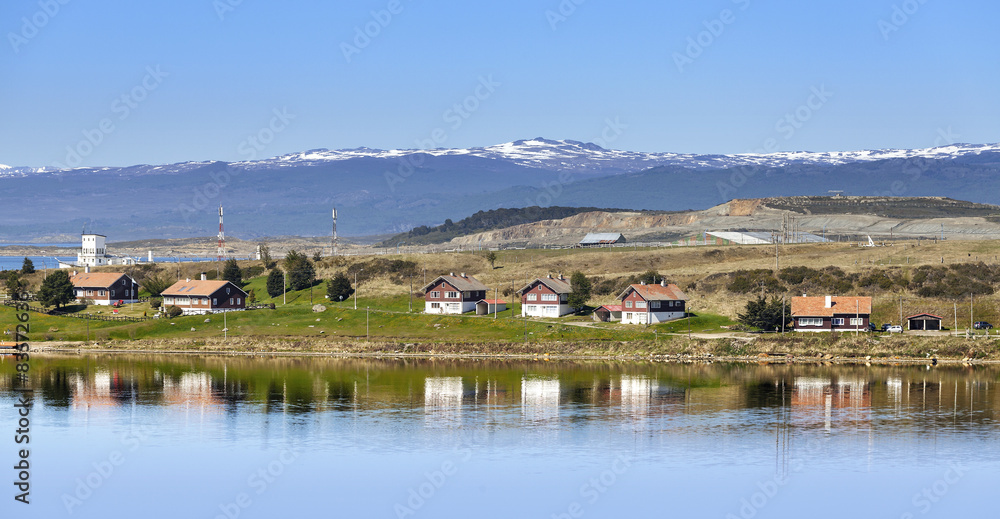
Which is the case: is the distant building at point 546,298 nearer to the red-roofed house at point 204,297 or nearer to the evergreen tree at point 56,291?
the red-roofed house at point 204,297

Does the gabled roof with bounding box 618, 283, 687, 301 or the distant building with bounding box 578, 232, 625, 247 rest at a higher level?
the distant building with bounding box 578, 232, 625, 247

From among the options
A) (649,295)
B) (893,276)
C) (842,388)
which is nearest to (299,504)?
(842,388)

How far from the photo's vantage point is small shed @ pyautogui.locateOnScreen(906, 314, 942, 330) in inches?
3671

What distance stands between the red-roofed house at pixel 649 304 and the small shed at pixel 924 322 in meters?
19.3

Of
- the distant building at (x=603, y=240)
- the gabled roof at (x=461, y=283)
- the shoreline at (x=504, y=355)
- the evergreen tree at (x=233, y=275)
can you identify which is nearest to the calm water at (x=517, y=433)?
the shoreline at (x=504, y=355)

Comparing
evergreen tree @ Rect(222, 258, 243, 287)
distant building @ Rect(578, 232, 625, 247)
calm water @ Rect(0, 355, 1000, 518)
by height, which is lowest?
calm water @ Rect(0, 355, 1000, 518)

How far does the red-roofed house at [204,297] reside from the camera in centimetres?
11456

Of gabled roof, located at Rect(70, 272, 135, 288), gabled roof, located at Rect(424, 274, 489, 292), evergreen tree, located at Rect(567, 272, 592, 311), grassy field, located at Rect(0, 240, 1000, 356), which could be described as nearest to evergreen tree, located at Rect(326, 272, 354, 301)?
grassy field, located at Rect(0, 240, 1000, 356)

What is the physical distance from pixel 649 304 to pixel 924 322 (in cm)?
2265

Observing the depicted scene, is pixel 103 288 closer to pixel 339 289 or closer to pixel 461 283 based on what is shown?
pixel 339 289

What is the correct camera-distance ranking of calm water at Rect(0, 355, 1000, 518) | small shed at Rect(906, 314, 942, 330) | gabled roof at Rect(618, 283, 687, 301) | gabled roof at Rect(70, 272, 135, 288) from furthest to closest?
1. gabled roof at Rect(70, 272, 135, 288)
2. gabled roof at Rect(618, 283, 687, 301)
3. small shed at Rect(906, 314, 942, 330)
4. calm water at Rect(0, 355, 1000, 518)

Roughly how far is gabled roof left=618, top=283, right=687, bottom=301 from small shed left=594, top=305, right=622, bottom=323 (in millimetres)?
2008

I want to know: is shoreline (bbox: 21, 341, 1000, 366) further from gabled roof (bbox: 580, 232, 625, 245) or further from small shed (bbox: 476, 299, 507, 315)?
gabled roof (bbox: 580, 232, 625, 245)

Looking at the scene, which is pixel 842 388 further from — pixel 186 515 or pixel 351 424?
pixel 186 515
